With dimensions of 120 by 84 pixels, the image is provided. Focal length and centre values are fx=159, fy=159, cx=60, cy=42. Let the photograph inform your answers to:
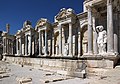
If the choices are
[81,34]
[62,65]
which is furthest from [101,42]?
[81,34]

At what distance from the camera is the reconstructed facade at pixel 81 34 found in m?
12.4

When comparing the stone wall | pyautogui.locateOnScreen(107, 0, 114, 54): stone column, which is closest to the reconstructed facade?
pyautogui.locateOnScreen(107, 0, 114, 54): stone column

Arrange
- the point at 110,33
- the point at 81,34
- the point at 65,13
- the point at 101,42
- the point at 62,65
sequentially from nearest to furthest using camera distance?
the point at 110,33 → the point at 101,42 → the point at 62,65 → the point at 81,34 → the point at 65,13

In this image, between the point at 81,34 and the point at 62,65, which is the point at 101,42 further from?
the point at 81,34

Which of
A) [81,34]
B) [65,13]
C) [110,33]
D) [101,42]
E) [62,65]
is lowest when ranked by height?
[62,65]

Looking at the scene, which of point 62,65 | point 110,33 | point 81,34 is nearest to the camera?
point 110,33

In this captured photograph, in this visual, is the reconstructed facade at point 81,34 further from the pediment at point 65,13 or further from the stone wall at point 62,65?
the stone wall at point 62,65

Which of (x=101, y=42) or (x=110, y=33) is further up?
(x=110, y=33)

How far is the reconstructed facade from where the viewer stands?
12.4m

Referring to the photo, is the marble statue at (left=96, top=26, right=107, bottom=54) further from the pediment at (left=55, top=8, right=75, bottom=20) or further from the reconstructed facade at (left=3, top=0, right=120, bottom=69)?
the pediment at (left=55, top=8, right=75, bottom=20)

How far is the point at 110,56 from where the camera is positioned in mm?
11242

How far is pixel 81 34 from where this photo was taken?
22.2m

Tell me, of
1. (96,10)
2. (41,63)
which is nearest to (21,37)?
(41,63)

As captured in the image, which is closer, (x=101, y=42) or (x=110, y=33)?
(x=110, y=33)
